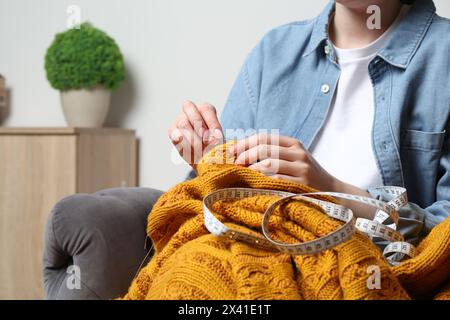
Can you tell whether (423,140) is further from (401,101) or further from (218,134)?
(218,134)

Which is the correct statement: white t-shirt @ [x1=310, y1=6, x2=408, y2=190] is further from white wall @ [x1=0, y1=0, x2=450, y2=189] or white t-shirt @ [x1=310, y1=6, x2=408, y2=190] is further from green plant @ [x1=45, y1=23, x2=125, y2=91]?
green plant @ [x1=45, y1=23, x2=125, y2=91]

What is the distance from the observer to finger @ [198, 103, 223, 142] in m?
0.89

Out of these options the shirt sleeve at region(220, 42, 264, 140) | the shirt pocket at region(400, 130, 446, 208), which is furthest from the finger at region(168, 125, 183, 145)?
the shirt pocket at region(400, 130, 446, 208)

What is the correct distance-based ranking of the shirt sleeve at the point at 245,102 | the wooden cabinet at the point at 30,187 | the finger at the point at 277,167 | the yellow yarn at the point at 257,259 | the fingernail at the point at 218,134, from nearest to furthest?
the yellow yarn at the point at 257,259, the finger at the point at 277,167, the fingernail at the point at 218,134, the shirt sleeve at the point at 245,102, the wooden cabinet at the point at 30,187

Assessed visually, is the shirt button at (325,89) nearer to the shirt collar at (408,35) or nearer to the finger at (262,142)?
the shirt collar at (408,35)

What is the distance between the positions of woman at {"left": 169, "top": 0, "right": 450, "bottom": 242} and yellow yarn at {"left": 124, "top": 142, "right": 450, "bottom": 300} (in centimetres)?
18

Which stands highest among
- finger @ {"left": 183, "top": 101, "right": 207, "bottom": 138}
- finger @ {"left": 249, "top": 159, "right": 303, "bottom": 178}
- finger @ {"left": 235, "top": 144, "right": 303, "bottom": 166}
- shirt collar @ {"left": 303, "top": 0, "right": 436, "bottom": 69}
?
shirt collar @ {"left": 303, "top": 0, "right": 436, "bottom": 69}

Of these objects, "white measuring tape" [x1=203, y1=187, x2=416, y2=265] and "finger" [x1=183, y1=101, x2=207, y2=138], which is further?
"finger" [x1=183, y1=101, x2=207, y2=138]

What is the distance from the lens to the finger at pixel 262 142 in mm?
797

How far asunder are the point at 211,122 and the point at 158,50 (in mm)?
1449

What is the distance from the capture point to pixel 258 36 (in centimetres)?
210

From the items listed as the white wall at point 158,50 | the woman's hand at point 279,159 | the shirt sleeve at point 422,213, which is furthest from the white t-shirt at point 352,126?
the white wall at point 158,50

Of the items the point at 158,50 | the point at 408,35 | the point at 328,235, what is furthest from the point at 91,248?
the point at 158,50

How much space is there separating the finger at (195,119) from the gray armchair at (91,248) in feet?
0.70
